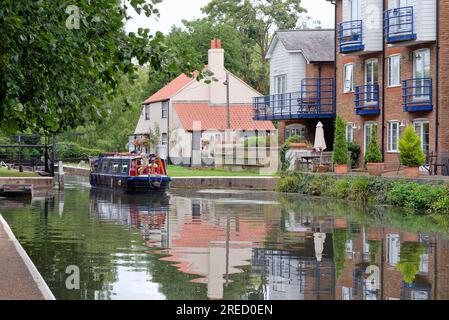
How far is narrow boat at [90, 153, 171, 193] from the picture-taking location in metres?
42.9

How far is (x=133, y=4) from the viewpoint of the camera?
40.9 feet

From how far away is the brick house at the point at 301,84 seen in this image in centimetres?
5044

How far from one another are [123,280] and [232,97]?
56.4 meters

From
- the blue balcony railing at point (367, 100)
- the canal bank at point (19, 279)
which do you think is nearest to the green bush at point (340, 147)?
the blue balcony railing at point (367, 100)

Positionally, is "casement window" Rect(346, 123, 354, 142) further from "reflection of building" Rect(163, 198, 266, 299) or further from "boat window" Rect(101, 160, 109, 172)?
"reflection of building" Rect(163, 198, 266, 299)

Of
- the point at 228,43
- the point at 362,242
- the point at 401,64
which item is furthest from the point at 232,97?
the point at 362,242

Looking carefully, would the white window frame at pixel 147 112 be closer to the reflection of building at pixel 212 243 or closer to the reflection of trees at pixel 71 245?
the reflection of building at pixel 212 243

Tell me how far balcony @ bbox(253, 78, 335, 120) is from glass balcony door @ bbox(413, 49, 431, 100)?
10215 mm

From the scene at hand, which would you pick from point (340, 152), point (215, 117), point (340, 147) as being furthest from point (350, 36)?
point (215, 117)

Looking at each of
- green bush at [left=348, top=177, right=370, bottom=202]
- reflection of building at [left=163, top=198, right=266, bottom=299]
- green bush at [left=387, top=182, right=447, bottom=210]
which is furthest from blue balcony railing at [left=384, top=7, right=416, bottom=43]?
reflection of building at [left=163, top=198, right=266, bottom=299]

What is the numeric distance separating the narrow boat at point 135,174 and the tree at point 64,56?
2900cm

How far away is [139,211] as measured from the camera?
3166 cm

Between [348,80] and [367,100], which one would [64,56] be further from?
[348,80]

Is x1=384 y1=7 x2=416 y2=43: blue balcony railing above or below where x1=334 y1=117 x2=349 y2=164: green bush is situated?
above
